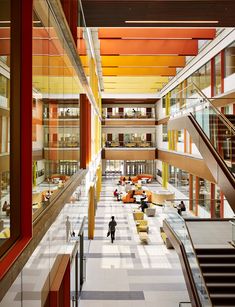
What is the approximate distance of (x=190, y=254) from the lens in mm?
9008

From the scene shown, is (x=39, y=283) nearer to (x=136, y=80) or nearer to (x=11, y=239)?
(x=11, y=239)

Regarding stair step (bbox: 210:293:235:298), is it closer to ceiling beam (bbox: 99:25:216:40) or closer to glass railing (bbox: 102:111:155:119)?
ceiling beam (bbox: 99:25:216:40)

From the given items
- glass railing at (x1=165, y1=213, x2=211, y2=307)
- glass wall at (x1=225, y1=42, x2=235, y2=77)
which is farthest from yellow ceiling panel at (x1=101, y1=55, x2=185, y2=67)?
glass railing at (x1=165, y1=213, x2=211, y2=307)

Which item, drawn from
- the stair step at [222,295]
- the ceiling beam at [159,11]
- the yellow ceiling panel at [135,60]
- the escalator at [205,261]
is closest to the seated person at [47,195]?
the escalator at [205,261]

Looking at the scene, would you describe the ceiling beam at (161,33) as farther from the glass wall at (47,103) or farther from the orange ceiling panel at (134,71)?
the glass wall at (47,103)

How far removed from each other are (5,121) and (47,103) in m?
2.02

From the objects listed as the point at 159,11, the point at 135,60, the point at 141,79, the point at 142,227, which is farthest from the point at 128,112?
the point at 159,11

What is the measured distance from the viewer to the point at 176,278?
11.7 metres

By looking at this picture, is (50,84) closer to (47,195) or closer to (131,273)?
(47,195)

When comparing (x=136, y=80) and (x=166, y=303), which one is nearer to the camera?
(x=166, y=303)

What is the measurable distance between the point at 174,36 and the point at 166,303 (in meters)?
11.5

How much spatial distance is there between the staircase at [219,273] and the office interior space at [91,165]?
0.03 m

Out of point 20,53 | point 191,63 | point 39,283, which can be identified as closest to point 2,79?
point 20,53

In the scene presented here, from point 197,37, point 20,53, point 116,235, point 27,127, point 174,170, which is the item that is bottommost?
point 116,235
